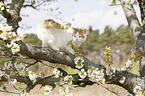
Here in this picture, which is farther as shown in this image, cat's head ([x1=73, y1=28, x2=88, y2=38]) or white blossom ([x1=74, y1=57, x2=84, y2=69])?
cat's head ([x1=73, y1=28, x2=88, y2=38])

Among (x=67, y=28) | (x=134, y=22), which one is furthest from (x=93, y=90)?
(x=67, y=28)

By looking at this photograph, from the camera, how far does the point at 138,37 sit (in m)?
3.16

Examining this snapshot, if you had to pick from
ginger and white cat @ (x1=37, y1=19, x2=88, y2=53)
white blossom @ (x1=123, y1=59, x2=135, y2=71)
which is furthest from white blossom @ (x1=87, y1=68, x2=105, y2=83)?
white blossom @ (x1=123, y1=59, x2=135, y2=71)

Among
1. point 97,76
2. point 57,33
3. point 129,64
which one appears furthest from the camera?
point 129,64

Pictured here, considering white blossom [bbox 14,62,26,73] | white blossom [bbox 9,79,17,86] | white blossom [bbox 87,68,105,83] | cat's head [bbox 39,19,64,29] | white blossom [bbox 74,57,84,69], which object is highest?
cat's head [bbox 39,19,64,29]

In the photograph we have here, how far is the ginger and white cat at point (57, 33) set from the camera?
2197mm

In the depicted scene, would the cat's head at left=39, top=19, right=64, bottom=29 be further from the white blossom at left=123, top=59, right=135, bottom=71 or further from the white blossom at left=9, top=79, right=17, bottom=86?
the white blossom at left=123, top=59, right=135, bottom=71

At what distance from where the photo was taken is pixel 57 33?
2266mm

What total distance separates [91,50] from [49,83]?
28.6 metres

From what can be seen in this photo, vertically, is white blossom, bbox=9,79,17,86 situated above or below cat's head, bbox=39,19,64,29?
below

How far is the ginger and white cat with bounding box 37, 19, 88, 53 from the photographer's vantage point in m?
2.20

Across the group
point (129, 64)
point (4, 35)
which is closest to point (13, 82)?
point (4, 35)

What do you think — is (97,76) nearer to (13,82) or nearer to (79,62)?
(79,62)

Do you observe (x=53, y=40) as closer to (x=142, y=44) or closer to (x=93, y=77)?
(x=93, y=77)
